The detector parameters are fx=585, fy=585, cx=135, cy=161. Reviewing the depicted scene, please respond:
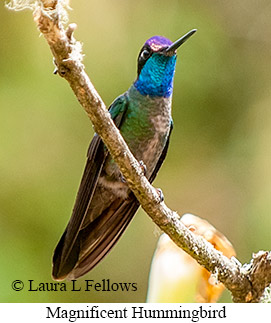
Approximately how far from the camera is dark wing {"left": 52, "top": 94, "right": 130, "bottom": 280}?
7.28ft

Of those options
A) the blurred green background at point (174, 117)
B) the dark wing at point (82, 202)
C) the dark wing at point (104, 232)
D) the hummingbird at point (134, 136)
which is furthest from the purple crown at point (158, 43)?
the blurred green background at point (174, 117)

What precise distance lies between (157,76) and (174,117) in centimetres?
135

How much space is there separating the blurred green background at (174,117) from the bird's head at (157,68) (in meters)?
1.18

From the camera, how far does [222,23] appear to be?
4168 millimetres

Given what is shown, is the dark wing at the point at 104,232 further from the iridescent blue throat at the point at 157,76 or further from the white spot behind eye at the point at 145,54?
the white spot behind eye at the point at 145,54

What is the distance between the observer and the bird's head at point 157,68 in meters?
2.49

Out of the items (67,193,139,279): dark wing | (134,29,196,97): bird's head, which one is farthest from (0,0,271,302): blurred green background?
(134,29,196,97): bird's head

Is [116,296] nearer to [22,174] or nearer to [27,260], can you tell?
[27,260]

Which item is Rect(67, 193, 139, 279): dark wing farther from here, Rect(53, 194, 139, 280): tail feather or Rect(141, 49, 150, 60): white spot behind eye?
Rect(141, 49, 150, 60): white spot behind eye

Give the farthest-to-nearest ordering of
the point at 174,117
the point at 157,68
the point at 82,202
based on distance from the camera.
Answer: the point at 174,117 → the point at 157,68 → the point at 82,202

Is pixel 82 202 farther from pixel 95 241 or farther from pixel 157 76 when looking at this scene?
pixel 157 76

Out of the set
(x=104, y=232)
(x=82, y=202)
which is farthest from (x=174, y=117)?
(x=82, y=202)

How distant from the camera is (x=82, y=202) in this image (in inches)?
86.9

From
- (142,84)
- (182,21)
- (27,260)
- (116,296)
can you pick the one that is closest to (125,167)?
(142,84)
